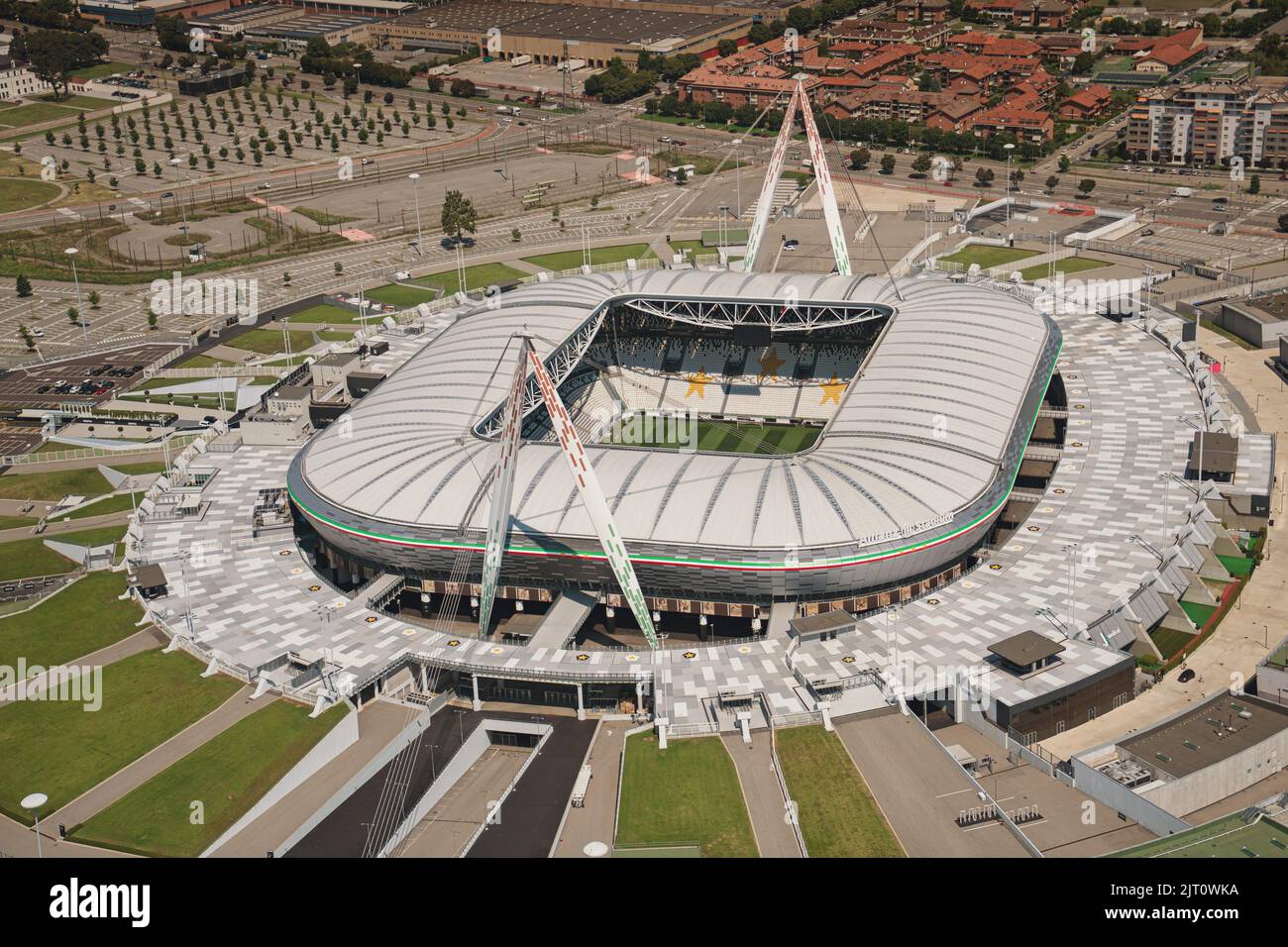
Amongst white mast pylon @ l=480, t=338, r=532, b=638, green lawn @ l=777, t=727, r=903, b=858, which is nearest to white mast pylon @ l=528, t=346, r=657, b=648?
white mast pylon @ l=480, t=338, r=532, b=638

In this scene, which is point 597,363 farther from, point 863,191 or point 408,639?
point 863,191

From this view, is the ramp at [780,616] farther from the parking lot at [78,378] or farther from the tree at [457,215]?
the tree at [457,215]

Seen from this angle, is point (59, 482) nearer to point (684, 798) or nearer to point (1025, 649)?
point (684, 798)

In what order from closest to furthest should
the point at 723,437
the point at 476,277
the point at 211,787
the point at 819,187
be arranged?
the point at 211,787, the point at 723,437, the point at 819,187, the point at 476,277

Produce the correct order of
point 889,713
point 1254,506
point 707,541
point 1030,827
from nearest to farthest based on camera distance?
point 1030,827
point 889,713
point 707,541
point 1254,506

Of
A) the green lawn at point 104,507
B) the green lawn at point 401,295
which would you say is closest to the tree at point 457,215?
the green lawn at point 401,295

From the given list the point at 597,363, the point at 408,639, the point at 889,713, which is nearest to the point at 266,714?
the point at 408,639

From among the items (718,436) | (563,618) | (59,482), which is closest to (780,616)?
(563,618)
